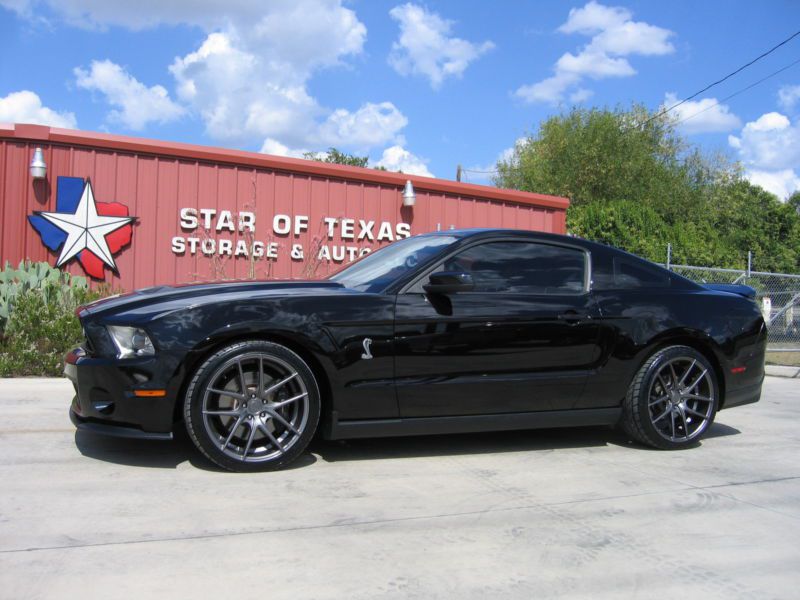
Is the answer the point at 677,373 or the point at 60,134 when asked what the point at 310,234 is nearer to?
the point at 60,134

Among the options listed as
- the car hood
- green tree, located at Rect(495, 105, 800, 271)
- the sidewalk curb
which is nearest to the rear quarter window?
the car hood

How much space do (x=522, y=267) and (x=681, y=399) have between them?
4.84 ft

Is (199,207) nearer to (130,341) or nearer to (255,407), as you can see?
(130,341)

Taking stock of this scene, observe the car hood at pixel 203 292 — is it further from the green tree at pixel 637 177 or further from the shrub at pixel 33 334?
the green tree at pixel 637 177

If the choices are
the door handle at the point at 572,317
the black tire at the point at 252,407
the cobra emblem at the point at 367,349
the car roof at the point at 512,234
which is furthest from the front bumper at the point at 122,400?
the door handle at the point at 572,317

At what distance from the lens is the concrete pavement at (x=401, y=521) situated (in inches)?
109

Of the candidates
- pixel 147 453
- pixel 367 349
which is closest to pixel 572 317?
pixel 367 349

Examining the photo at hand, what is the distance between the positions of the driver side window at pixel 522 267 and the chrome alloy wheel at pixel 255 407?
123cm

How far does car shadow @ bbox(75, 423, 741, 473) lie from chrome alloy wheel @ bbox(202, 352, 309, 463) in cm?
22

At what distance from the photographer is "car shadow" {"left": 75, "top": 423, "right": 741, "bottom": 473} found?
4.32 meters

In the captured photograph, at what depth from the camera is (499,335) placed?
4.40 m

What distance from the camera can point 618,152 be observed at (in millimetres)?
35281

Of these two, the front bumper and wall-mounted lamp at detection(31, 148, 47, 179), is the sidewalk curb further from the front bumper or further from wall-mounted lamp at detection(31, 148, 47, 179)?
wall-mounted lamp at detection(31, 148, 47, 179)

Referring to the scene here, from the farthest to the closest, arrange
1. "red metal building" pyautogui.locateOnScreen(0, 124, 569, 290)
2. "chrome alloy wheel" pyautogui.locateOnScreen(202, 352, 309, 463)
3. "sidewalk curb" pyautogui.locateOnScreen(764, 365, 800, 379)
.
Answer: "sidewalk curb" pyautogui.locateOnScreen(764, 365, 800, 379) → "red metal building" pyautogui.locateOnScreen(0, 124, 569, 290) → "chrome alloy wheel" pyautogui.locateOnScreen(202, 352, 309, 463)
